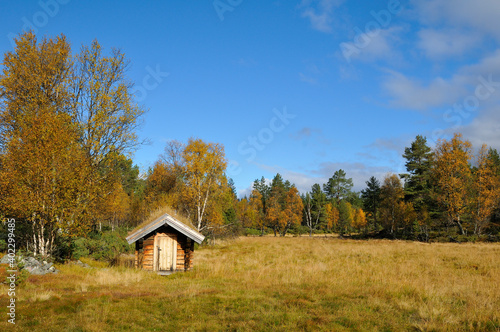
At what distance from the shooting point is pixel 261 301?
419 inches

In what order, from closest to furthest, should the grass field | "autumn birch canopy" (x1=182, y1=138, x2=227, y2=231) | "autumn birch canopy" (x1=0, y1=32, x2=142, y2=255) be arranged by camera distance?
the grass field
"autumn birch canopy" (x1=0, y1=32, x2=142, y2=255)
"autumn birch canopy" (x1=182, y1=138, x2=227, y2=231)

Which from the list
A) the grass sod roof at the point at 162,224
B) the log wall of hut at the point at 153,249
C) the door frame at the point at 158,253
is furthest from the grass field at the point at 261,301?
the grass sod roof at the point at 162,224

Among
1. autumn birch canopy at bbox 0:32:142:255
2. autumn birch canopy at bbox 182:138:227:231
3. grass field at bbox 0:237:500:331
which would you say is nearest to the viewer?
grass field at bbox 0:237:500:331

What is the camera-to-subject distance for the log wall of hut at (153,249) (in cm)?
1808

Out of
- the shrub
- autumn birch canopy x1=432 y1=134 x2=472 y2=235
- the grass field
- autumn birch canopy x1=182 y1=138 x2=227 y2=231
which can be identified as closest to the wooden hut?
the grass field

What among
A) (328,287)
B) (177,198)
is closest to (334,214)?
(177,198)

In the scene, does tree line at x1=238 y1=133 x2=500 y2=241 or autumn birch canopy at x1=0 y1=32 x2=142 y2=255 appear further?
tree line at x1=238 y1=133 x2=500 y2=241

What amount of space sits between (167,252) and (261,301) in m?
9.41

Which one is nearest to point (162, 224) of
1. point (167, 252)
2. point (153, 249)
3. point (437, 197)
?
point (153, 249)

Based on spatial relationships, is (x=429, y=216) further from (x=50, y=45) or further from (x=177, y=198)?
(x=50, y=45)

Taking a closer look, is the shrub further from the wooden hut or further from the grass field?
the wooden hut

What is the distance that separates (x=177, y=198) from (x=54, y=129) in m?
22.6

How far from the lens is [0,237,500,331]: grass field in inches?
325

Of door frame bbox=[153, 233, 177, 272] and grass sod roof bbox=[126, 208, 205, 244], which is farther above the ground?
grass sod roof bbox=[126, 208, 205, 244]
